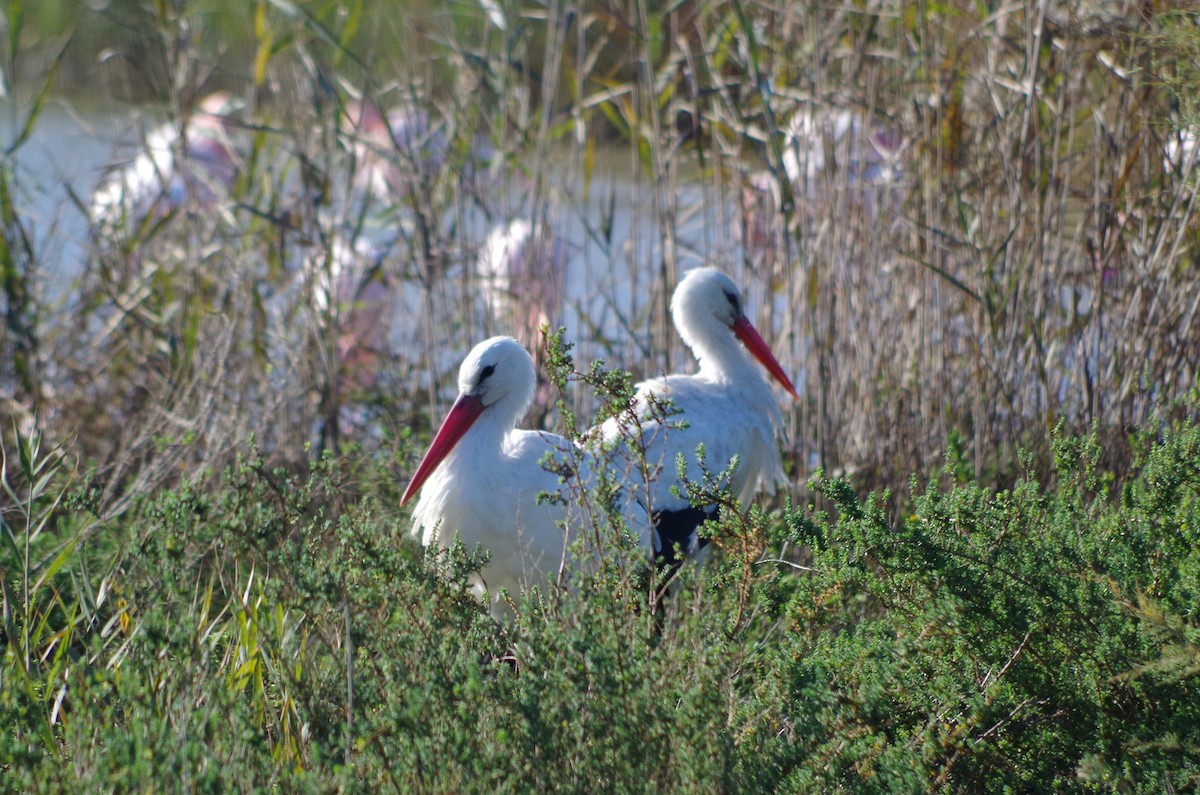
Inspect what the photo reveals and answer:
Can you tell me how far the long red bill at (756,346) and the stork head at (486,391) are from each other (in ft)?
2.84

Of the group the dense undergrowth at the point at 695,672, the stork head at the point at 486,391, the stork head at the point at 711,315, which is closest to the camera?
the dense undergrowth at the point at 695,672

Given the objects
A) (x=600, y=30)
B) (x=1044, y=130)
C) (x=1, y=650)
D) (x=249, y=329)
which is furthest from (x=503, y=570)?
(x=600, y=30)

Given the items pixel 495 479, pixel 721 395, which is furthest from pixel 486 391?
pixel 721 395

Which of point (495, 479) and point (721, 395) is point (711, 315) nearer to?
point (721, 395)

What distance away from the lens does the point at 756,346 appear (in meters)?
4.04

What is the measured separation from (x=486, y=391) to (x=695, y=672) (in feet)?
4.78

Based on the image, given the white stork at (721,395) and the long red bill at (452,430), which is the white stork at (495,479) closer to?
the long red bill at (452,430)

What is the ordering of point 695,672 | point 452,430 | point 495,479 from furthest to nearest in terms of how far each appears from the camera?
point 452,430, point 495,479, point 695,672

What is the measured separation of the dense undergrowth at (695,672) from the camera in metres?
1.92

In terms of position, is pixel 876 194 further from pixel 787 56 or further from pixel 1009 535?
pixel 1009 535

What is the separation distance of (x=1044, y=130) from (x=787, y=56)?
0.80 m

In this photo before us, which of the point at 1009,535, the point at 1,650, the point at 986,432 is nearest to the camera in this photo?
the point at 1009,535

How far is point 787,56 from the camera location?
408 cm

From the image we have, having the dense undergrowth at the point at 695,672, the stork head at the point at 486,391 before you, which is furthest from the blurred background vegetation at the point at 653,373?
the stork head at the point at 486,391
